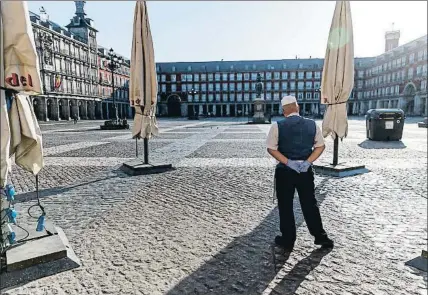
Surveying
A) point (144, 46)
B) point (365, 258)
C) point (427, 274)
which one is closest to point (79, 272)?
point (365, 258)

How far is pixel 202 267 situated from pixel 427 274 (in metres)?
2.13

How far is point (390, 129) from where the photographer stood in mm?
13625

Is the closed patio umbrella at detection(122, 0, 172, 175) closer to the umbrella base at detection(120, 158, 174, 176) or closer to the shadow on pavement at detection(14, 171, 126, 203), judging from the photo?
the umbrella base at detection(120, 158, 174, 176)

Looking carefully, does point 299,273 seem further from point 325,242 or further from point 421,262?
point 421,262

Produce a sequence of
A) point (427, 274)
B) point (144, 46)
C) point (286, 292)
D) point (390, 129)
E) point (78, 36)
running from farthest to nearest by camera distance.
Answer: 1. point (78, 36)
2. point (390, 129)
3. point (144, 46)
4. point (427, 274)
5. point (286, 292)

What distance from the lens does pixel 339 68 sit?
6660 millimetres

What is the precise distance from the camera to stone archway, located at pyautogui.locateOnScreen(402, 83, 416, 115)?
190ft

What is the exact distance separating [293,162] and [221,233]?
1.30 meters

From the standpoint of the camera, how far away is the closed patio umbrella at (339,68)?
6.64 m


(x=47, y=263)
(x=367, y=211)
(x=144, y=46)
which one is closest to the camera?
(x=47, y=263)

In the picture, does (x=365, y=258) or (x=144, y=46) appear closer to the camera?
(x=365, y=258)

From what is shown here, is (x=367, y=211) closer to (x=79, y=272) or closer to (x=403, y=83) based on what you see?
(x=79, y=272)

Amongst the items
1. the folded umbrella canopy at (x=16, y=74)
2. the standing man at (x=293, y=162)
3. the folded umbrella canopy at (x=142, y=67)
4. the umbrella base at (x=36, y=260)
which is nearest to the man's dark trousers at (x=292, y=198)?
the standing man at (x=293, y=162)

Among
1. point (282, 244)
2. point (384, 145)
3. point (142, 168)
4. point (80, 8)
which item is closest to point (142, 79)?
point (142, 168)
